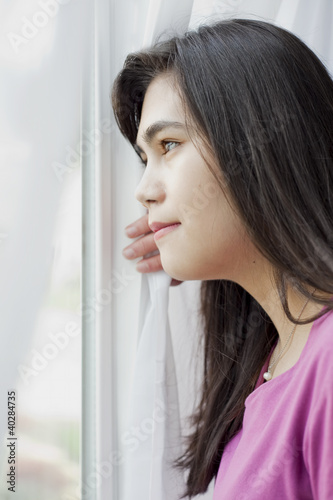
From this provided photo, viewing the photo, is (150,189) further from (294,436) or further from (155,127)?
(294,436)

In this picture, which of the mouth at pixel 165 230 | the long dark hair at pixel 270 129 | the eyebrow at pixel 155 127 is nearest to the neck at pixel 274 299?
the long dark hair at pixel 270 129

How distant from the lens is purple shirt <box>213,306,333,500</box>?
84cm

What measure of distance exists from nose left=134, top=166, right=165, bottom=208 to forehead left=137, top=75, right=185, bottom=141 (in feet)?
0.29

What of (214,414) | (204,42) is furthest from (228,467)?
→ (204,42)

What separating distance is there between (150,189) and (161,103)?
161 mm

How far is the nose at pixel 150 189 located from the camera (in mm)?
1083

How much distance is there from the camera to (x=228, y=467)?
1.11 m

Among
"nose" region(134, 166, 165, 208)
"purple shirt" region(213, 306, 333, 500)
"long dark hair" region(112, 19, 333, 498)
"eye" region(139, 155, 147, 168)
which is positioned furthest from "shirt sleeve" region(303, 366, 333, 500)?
"eye" region(139, 155, 147, 168)

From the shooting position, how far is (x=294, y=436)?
90cm

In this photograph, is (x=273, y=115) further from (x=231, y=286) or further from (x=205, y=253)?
(x=231, y=286)

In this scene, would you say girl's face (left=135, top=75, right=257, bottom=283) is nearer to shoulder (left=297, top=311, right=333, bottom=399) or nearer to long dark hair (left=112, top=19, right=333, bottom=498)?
long dark hair (left=112, top=19, right=333, bottom=498)

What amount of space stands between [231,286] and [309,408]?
490 millimetres

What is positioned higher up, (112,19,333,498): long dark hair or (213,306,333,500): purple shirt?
(112,19,333,498): long dark hair

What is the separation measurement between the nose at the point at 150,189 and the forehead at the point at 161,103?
88 mm
